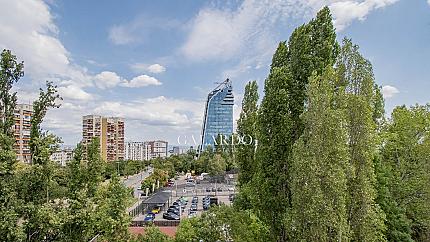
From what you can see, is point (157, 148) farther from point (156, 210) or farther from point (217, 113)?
point (156, 210)

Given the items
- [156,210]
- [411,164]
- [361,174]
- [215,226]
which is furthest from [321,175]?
[156,210]

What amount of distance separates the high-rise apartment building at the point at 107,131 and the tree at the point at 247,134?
41.6 meters

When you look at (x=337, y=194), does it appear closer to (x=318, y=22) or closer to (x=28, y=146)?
(x=318, y=22)

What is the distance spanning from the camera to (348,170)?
6.55 metres

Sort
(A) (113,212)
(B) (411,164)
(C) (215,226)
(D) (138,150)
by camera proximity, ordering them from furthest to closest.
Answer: (D) (138,150) → (B) (411,164) → (C) (215,226) → (A) (113,212)

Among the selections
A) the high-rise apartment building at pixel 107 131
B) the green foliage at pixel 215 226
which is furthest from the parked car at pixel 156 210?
the high-rise apartment building at pixel 107 131

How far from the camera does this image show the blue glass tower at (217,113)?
71.5 m

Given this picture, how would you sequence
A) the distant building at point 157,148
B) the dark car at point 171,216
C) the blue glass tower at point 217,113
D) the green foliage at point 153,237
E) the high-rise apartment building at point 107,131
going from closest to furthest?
1. the green foliage at point 153,237
2. the dark car at point 171,216
3. the high-rise apartment building at point 107,131
4. the blue glass tower at point 217,113
5. the distant building at point 157,148

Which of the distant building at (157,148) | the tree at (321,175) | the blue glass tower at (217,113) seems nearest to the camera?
the tree at (321,175)

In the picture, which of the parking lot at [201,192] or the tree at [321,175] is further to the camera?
the parking lot at [201,192]

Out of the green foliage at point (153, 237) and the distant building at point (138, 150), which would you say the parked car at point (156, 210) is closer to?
the green foliage at point (153, 237)

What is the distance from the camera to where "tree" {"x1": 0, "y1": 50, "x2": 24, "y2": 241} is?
6.04 meters

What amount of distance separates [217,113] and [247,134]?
59.4 metres

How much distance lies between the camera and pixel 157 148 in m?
106
